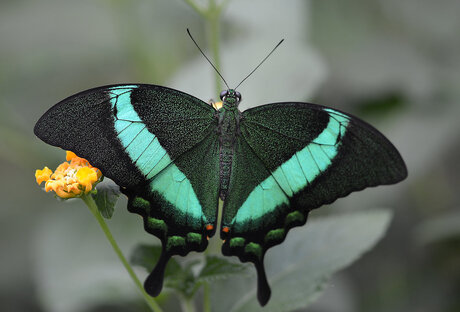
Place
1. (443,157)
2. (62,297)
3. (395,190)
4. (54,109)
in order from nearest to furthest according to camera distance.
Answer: (54,109) → (62,297) → (395,190) → (443,157)

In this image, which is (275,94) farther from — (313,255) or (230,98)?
(313,255)

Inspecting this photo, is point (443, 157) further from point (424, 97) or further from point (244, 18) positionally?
point (244, 18)

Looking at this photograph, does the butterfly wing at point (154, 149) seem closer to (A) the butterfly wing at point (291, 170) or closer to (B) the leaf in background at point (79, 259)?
(A) the butterfly wing at point (291, 170)

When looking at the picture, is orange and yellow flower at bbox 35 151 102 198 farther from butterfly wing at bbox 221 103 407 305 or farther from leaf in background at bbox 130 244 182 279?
butterfly wing at bbox 221 103 407 305

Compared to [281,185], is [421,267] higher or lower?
lower

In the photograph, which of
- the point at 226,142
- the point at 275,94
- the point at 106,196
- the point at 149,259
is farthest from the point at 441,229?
the point at 106,196

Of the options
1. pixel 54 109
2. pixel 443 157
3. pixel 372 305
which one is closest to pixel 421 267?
pixel 372 305

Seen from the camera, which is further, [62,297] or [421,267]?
[421,267]
